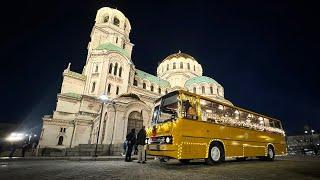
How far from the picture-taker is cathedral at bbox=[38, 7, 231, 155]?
25.6 meters

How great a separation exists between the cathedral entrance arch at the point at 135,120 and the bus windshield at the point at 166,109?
55.4 feet

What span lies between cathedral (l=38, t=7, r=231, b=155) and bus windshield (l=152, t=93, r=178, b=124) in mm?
13132

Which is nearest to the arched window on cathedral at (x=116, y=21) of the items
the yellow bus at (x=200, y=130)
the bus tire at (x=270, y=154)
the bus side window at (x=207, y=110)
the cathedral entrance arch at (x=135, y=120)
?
the cathedral entrance arch at (x=135, y=120)

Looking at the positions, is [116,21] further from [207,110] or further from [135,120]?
[207,110]

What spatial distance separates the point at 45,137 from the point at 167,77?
3668cm

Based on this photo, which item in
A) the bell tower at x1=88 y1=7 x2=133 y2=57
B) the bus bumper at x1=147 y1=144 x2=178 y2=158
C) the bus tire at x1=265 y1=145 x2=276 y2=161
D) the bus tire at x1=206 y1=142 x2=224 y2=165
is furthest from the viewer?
the bell tower at x1=88 y1=7 x2=133 y2=57

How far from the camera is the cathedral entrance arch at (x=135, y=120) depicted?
1049 inches

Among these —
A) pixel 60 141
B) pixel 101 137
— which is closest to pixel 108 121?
pixel 101 137

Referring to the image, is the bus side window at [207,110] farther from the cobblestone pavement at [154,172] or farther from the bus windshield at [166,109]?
the cobblestone pavement at [154,172]

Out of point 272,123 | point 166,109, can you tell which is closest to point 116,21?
point 272,123

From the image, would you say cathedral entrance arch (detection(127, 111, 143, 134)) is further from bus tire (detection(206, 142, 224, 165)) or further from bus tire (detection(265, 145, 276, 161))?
bus tire (detection(206, 142, 224, 165))

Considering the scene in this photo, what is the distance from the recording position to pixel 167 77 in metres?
58.2

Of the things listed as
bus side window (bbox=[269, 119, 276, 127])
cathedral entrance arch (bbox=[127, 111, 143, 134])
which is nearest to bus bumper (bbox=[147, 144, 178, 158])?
bus side window (bbox=[269, 119, 276, 127])

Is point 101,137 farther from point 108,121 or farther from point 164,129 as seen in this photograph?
point 164,129
